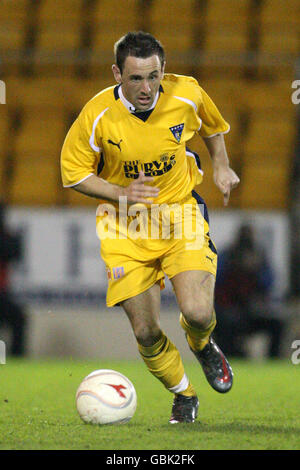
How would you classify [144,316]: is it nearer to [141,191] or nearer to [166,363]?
[166,363]

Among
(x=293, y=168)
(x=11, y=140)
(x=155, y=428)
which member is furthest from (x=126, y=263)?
(x=11, y=140)

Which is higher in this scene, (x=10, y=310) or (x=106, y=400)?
(x=10, y=310)

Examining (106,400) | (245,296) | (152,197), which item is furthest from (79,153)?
(245,296)

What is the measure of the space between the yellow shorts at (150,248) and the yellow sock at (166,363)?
317mm

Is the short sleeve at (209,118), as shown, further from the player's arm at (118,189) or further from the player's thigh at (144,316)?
the player's thigh at (144,316)

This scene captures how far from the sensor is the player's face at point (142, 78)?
4395 mm

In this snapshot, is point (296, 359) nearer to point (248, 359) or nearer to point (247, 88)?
point (248, 359)

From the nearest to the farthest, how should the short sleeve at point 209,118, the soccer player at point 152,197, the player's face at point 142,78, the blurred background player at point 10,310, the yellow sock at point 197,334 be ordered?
1. the player's face at point 142,78
2. the soccer player at point 152,197
3. the yellow sock at point 197,334
4. the short sleeve at point 209,118
5. the blurred background player at point 10,310

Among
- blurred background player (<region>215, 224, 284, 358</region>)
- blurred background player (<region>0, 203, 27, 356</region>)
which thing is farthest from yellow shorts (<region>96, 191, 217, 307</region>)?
blurred background player (<region>0, 203, 27, 356</region>)

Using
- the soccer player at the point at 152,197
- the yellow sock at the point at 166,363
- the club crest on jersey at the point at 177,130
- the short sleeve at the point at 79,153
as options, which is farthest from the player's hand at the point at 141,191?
the yellow sock at the point at 166,363

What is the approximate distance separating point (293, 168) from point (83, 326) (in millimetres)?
3704

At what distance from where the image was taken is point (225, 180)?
484cm

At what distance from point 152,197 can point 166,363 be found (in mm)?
927

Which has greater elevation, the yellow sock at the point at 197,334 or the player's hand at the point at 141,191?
the player's hand at the point at 141,191
